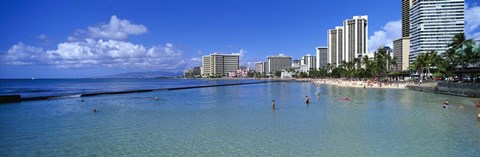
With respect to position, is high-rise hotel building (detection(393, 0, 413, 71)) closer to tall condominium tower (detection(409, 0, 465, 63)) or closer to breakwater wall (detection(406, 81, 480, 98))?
tall condominium tower (detection(409, 0, 465, 63))

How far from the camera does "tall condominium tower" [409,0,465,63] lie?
145750mm

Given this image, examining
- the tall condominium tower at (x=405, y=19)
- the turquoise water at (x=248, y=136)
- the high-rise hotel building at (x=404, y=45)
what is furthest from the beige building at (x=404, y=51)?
the turquoise water at (x=248, y=136)

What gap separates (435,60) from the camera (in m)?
82.7

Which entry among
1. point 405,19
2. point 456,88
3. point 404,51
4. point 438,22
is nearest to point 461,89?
point 456,88

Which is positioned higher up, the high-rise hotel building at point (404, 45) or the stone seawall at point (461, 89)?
the high-rise hotel building at point (404, 45)

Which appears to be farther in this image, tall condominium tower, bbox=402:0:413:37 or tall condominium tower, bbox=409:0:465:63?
tall condominium tower, bbox=402:0:413:37

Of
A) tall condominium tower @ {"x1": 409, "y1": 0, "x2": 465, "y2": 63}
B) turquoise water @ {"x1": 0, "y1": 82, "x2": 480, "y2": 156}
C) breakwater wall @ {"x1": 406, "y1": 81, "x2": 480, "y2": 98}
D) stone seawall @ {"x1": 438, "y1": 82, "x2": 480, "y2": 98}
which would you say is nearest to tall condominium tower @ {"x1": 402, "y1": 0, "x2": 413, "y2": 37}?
tall condominium tower @ {"x1": 409, "y1": 0, "x2": 465, "y2": 63}

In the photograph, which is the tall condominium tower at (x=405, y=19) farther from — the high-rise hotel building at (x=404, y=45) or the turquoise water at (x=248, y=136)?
the turquoise water at (x=248, y=136)

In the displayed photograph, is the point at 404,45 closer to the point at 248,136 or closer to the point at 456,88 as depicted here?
the point at 456,88

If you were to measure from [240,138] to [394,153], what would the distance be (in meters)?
7.67

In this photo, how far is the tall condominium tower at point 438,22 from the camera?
14575 centimetres

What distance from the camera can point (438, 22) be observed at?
147125mm

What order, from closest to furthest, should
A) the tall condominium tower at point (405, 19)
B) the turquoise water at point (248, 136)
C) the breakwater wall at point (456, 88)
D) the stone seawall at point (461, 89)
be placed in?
the turquoise water at point (248, 136) → the stone seawall at point (461, 89) → the breakwater wall at point (456, 88) → the tall condominium tower at point (405, 19)

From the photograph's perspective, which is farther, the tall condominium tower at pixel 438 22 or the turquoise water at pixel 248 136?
the tall condominium tower at pixel 438 22
